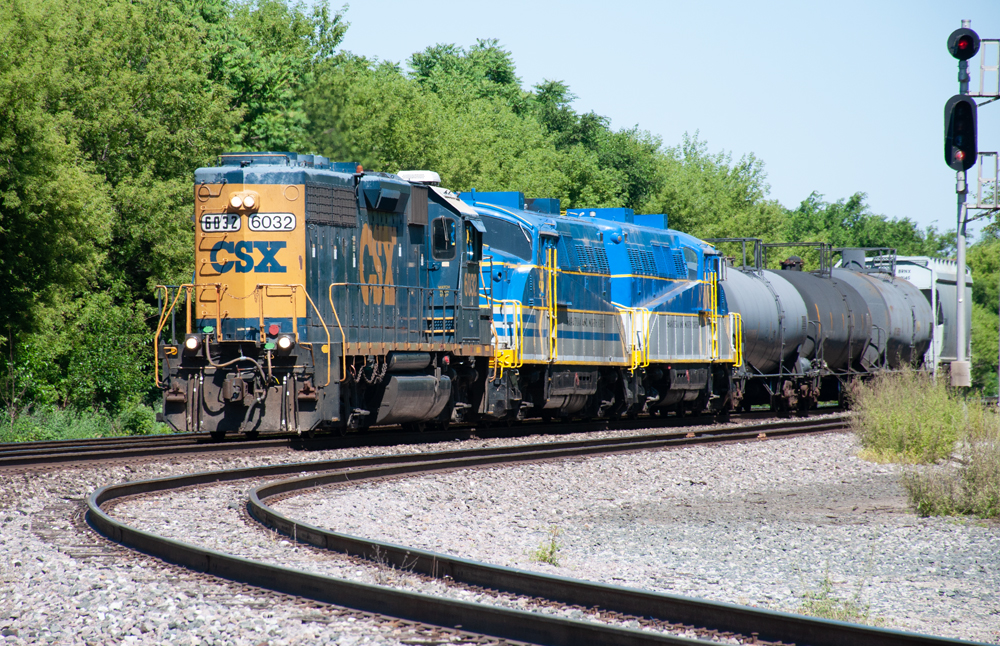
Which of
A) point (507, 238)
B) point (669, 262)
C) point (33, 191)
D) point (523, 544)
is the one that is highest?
point (33, 191)

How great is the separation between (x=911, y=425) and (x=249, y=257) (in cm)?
995

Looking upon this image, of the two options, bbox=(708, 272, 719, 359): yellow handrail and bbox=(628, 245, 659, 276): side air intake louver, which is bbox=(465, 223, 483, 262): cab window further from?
bbox=(708, 272, 719, 359): yellow handrail

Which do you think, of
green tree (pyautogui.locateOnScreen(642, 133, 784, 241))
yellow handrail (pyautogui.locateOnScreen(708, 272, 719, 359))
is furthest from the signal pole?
green tree (pyautogui.locateOnScreen(642, 133, 784, 241))

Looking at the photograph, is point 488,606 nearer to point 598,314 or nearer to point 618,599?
point 618,599

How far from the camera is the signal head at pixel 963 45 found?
13.3 m

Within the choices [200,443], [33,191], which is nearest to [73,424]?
[33,191]

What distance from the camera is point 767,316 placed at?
2364 cm

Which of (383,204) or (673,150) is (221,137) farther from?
(673,150)

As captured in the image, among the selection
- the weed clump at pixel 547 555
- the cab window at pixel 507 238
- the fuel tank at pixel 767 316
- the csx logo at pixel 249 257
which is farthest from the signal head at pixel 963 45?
the fuel tank at pixel 767 316

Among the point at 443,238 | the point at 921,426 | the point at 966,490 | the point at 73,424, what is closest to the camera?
the point at 966,490

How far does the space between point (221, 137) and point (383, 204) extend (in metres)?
14.0

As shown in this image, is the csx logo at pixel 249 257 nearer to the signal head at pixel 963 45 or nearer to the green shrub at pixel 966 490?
the green shrub at pixel 966 490

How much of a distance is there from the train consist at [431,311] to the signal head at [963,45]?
22.9 feet

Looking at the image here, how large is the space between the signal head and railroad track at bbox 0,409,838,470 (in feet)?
28.9
